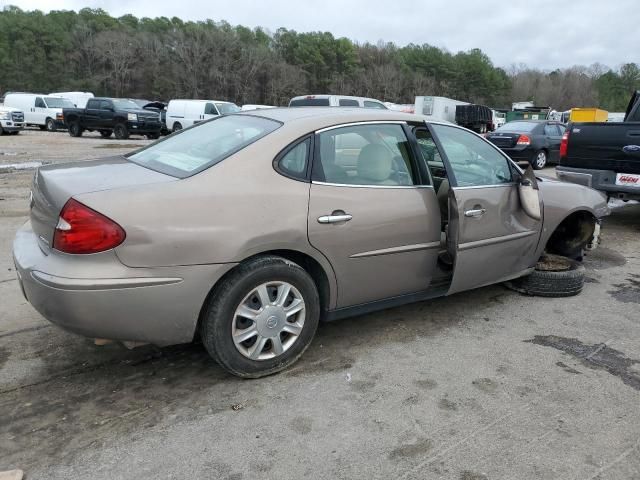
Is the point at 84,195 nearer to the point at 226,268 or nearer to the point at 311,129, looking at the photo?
the point at 226,268

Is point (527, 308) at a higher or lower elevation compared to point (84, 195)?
lower

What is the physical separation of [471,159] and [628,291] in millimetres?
2166

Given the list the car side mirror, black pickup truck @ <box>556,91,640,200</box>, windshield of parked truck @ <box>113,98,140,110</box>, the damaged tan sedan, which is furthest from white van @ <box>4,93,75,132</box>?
the car side mirror

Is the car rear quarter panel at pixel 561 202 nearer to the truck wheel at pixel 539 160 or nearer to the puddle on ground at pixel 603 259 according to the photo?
the puddle on ground at pixel 603 259

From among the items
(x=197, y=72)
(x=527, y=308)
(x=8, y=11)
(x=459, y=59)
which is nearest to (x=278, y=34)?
(x=197, y=72)

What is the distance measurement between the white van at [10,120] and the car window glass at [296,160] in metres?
23.1

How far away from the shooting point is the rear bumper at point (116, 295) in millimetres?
2609

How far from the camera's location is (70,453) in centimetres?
246

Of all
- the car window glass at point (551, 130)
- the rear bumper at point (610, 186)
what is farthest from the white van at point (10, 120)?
the rear bumper at point (610, 186)

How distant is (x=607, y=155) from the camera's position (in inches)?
278

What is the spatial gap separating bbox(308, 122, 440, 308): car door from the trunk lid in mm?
933

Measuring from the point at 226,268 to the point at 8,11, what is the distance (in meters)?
108

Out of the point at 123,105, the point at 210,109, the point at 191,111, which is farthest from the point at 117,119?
the point at 210,109

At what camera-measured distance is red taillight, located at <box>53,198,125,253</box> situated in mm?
2621
